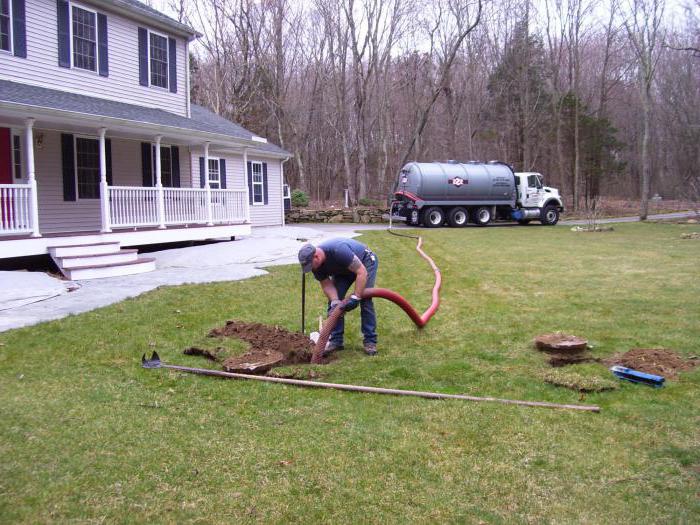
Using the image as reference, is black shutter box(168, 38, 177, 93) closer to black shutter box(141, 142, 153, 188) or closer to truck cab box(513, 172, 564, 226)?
black shutter box(141, 142, 153, 188)

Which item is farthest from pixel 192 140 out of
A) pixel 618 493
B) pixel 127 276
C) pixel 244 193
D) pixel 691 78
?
pixel 691 78

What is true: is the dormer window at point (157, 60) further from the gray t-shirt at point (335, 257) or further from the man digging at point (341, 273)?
the gray t-shirt at point (335, 257)

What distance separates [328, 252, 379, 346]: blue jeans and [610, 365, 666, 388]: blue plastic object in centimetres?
245

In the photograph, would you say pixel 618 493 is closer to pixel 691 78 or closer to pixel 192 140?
pixel 192 140

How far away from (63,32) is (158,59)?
3.36 metres

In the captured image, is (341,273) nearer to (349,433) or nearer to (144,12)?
(349,433)

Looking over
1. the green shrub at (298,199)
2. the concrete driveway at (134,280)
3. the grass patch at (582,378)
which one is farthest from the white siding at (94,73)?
the green shrub at (298,199)

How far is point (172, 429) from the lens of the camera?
13.5 ft

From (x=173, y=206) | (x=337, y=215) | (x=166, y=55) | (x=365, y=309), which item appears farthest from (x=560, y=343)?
(x=337, y=215)

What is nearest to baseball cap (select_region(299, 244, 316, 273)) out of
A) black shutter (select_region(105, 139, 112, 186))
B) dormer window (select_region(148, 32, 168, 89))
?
black shutter (select_region(105, 139, 112, 186))

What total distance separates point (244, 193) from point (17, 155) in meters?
6.13

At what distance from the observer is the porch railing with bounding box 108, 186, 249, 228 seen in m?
13.1

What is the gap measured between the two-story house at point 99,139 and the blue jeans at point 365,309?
6.08 meters

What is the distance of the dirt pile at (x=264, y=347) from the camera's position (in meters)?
5.54
